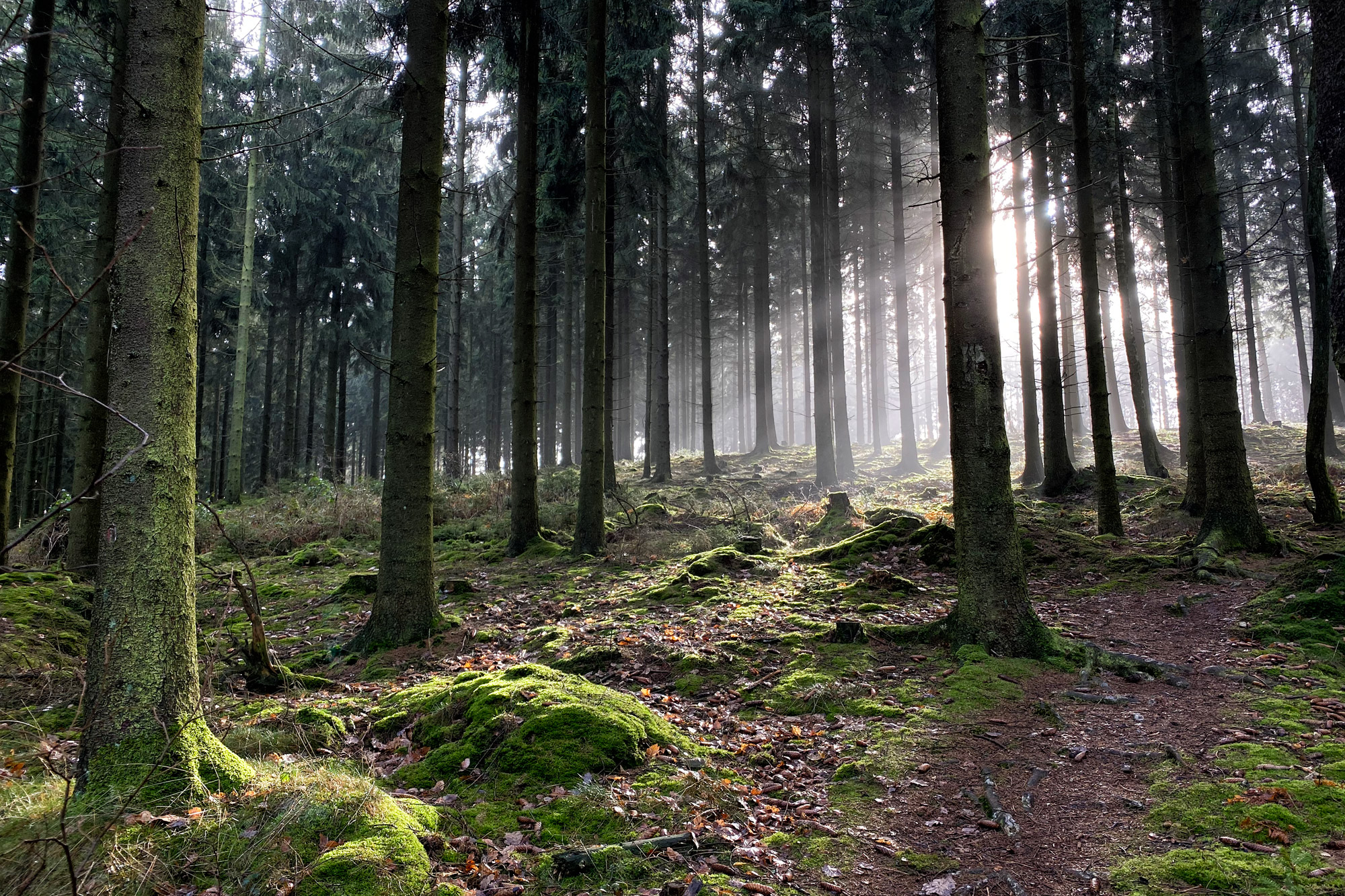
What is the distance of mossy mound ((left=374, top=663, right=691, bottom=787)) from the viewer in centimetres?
382

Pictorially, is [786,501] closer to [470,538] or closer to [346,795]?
[470,538]

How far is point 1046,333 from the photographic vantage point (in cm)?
1259

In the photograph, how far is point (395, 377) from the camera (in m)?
6.57

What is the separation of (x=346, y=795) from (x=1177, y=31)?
12.5 meters

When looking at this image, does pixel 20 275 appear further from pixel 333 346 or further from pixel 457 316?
pixel 333 346

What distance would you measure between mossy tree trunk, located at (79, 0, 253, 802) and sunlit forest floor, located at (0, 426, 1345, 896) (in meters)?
0.18

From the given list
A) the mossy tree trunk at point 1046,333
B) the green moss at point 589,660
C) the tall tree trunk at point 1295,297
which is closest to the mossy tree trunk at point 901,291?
the mossy tree trunk at point 1046,333

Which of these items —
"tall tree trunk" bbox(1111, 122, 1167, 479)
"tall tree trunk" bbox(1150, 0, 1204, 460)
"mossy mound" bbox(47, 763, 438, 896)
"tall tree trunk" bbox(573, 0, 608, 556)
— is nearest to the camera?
"mossy mound" bbox(47, 763, 438, 896)

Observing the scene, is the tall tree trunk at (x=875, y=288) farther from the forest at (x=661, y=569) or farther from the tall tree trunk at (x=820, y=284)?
the forest at (x=661, y=569)

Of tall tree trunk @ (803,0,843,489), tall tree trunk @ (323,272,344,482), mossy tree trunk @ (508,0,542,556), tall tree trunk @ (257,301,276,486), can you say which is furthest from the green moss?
tall tree trunk @ (257,301,276,486)

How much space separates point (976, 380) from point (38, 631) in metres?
8.27

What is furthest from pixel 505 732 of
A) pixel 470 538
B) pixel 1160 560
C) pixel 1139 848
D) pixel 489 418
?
pixel 489 418

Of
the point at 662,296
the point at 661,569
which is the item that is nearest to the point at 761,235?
the point at 662,296

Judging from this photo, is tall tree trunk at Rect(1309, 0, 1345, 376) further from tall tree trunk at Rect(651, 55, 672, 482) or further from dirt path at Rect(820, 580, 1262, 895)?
tall tree trunk at Rect(651, 55, 672, 482)
